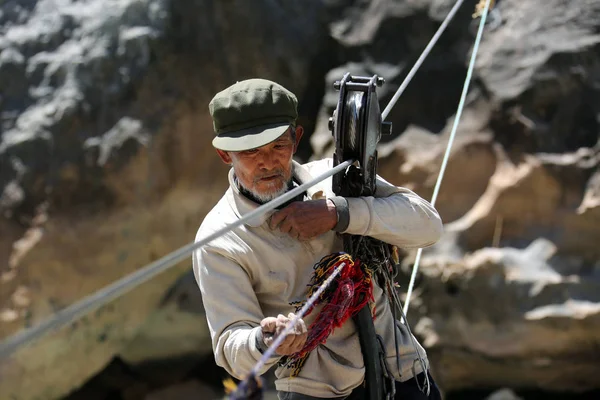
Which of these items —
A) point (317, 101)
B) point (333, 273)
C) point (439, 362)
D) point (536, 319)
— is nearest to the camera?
point (333, 273)

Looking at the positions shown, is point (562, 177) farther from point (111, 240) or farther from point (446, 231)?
point (111, 240)

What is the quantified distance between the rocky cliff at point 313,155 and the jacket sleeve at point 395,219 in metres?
Result: 2.09

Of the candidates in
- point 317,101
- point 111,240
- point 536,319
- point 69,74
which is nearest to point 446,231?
point 536,319

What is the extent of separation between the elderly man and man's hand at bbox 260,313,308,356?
0.15 m

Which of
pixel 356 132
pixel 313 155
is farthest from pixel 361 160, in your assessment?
pixel 313 155

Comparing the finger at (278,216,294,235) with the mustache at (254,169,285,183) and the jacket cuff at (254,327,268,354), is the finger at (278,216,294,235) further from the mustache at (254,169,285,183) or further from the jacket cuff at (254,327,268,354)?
the jacket cuff at (254,327,268,354)

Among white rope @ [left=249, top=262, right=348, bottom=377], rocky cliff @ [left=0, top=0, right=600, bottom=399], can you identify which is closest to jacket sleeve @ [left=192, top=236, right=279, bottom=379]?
white rope @ [left=249, top=262, right=348, bottom=377]

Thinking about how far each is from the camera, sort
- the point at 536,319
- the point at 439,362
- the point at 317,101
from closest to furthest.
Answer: the point at 536,319
the point at 439,362
the point at 317,101

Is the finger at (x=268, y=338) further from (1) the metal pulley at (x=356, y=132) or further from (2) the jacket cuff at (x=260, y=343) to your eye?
(1) the metal pulley at (x=356, y=132)

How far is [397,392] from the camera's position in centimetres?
165

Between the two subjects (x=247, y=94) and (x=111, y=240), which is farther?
(x=111, y=240)

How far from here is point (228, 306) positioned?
146 cm

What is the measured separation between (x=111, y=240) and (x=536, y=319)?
2.12m

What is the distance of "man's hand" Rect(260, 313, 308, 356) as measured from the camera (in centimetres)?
127
